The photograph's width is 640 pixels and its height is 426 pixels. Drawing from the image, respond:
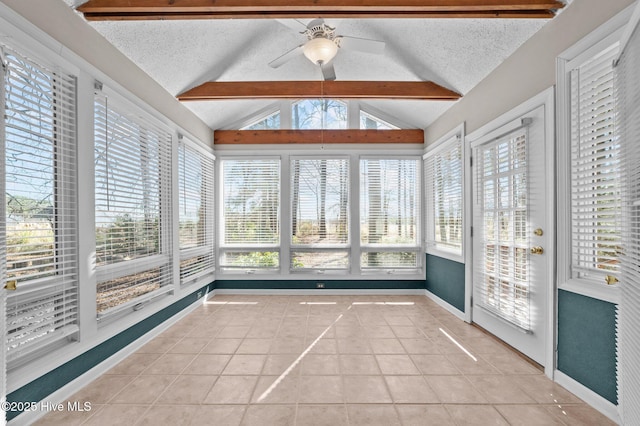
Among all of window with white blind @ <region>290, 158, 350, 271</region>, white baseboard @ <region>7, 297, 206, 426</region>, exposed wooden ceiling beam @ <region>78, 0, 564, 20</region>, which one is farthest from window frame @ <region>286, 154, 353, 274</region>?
exposed wooden ceiling beam @ <region>78, 0, 564, 20</region>

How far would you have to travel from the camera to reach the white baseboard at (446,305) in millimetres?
3389

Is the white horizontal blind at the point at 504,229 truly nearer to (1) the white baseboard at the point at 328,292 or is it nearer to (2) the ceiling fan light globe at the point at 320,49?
(1) the white baseboard at the point at 328,292

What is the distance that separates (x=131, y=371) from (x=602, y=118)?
12.3ft

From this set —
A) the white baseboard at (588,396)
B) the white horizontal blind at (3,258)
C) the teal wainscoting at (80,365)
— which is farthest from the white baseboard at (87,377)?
the white baseboard at (588,396)

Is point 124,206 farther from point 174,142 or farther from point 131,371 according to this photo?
point 131,371

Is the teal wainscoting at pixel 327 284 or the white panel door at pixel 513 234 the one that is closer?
the white panel door at pixel 513 234

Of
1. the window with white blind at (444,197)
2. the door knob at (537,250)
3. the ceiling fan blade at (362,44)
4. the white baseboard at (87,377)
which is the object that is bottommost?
the white baseboard at (87,377)

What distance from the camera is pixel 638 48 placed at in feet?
4.37

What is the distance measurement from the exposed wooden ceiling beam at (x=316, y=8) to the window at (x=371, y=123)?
2.31 metres

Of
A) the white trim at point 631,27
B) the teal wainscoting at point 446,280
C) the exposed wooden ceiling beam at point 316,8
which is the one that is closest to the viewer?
the white trim at point 631,27

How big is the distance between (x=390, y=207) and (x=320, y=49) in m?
2.78

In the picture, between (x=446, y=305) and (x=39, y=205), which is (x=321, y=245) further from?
(x=39, y=205)

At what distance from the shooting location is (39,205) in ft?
5.88

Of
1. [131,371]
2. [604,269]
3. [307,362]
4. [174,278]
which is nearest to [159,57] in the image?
[174,278]
